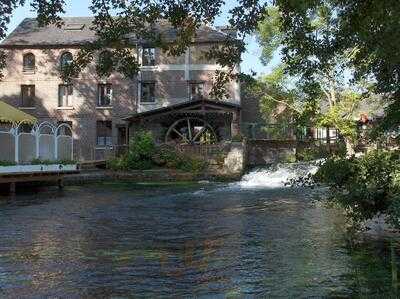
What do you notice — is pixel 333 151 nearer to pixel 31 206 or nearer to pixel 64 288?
pixel 64 288

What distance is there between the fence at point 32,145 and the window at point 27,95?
13900mm

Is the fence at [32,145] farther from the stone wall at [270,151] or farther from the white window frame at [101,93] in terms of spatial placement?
the stone wall at [270,151]

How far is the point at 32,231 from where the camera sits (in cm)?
1259

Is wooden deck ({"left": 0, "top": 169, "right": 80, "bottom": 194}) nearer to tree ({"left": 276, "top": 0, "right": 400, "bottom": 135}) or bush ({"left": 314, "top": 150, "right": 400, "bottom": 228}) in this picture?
bush ({"left": 314, "top": 150, "right": 400, "bottom": 228})

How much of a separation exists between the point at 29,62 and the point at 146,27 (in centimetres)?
3581

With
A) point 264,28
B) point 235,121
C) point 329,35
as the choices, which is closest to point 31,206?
point 329,35

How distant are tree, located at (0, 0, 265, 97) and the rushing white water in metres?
20.4

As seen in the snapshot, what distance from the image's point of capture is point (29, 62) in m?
40.2

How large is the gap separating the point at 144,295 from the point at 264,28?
32.0 metres

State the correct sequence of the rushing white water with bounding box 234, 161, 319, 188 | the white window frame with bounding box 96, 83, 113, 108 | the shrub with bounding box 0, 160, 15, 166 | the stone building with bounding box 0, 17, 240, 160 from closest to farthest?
the shrub with bounding box 0, 160, 15, 166
the rushing white water with bounding box 234, 161, 319, 188
the stone building with bounding box 0, 17, 240, 160
the white window frame with bounding box 96, 83, 113, 108

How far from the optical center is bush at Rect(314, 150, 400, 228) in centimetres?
800

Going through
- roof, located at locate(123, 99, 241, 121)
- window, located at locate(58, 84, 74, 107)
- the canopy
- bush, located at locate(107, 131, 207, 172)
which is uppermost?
window, located at locate(58, 84, 74, 107)

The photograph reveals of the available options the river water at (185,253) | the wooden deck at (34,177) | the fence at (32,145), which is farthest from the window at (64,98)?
the river water at (185,253)

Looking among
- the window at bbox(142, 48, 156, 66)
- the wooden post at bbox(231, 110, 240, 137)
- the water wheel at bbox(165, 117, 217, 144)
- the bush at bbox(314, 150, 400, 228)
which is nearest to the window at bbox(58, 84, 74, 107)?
the window at bbox(142, 48, 156, 66)
